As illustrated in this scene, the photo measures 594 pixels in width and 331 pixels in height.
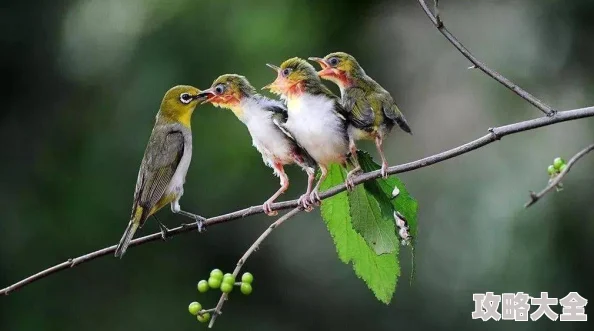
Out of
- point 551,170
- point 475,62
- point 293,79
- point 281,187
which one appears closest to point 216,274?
point 281,187

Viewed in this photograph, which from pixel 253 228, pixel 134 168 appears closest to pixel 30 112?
pixel 134 168

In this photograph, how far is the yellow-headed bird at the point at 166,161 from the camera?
982mm

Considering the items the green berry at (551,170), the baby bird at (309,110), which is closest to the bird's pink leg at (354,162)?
the baby bird at (309,110)

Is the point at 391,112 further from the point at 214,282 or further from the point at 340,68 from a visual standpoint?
the point at 214,282

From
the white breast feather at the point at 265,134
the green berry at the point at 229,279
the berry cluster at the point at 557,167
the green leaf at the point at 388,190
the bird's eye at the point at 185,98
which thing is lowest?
the green berry at the point at 229,279

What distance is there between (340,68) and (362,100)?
0.13 feet

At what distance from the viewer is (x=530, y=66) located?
13.7 ft

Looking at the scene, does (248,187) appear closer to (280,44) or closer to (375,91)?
(280,44)

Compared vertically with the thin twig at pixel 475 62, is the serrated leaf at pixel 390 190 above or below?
below

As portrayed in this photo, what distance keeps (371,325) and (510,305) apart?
253 centimetres

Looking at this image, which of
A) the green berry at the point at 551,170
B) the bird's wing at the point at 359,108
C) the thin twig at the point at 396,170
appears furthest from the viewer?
the green berry at the point at 551,170

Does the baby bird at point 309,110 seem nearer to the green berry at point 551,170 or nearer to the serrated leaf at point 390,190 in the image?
the serrated leaf at point 390,190

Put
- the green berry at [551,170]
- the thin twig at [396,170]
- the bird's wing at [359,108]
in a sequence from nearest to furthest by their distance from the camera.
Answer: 1. the thin twig at [396,170]
2. the bird's wing at [359,108]
3. the green berry at [551,170]

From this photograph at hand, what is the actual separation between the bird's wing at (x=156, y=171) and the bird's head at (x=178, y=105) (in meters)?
0.04
